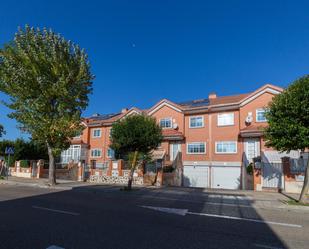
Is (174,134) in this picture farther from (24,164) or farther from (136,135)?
(24,164)

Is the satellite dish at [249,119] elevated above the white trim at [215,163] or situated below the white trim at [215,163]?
above

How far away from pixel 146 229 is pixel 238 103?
81.1 ft

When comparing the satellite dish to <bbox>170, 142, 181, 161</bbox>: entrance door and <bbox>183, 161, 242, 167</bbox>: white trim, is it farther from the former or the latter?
<bbox>170, 142, 181, 161</bbox>: entrance door

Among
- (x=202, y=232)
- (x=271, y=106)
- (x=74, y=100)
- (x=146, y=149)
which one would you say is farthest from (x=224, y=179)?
(x=202, y=232)

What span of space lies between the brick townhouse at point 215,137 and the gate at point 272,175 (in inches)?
181

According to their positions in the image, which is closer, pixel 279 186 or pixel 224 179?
pixel 279 186

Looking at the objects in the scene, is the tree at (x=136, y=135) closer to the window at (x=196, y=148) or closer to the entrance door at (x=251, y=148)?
the window at (x=196, y=148)

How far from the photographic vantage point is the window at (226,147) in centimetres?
2951

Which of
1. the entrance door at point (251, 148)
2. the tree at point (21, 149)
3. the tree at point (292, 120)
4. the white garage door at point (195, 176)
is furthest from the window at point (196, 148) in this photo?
the tree at point (21, 149)

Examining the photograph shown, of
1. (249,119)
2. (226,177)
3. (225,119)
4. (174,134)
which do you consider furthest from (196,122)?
(226,177)

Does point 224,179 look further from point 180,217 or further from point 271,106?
point 180,217

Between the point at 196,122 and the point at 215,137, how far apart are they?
3.10 m

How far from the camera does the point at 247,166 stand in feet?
90.2

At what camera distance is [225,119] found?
100 ft
